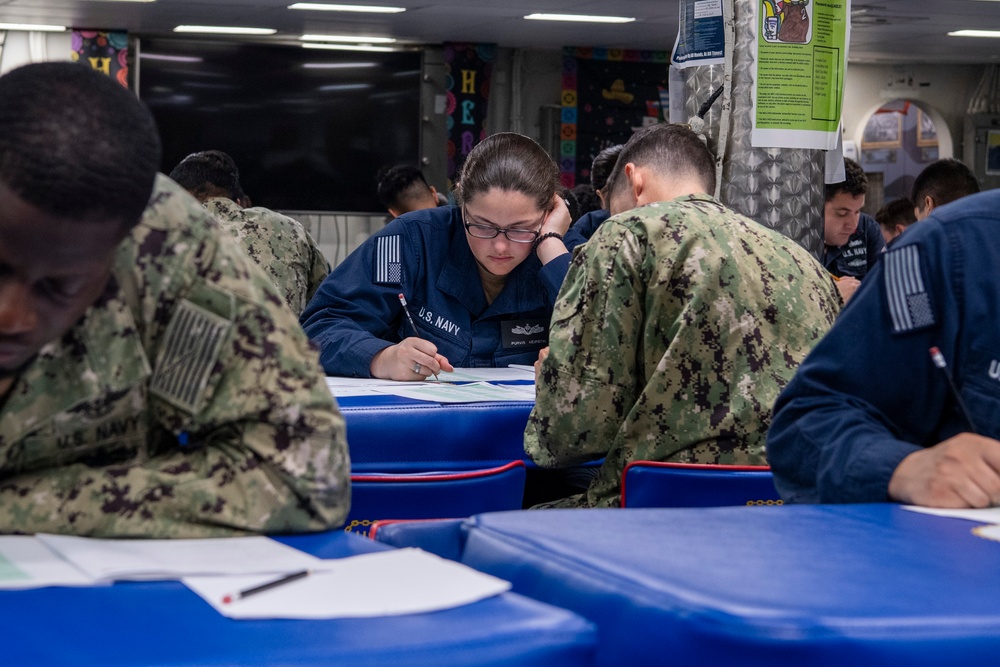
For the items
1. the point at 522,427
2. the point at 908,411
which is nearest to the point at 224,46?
the point at 522,427

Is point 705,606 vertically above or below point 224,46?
below

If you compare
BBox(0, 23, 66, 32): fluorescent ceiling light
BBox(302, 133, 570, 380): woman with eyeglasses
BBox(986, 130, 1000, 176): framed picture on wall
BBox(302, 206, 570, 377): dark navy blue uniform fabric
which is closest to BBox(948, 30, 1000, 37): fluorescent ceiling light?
BBox(986, 130, 1000, 176): framed picture on wall

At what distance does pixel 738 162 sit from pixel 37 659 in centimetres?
249

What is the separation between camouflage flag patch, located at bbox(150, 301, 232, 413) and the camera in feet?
3.96

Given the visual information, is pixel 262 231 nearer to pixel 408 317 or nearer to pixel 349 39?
pixel 408 317

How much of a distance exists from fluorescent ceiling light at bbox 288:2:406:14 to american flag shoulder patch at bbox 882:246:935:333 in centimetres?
749

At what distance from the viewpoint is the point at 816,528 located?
1.21m

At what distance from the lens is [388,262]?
3191 millimetres

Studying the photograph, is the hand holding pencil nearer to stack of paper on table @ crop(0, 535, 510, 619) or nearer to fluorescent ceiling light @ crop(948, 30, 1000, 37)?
stack of paper on table @ crop(0, 535, 510, 619)

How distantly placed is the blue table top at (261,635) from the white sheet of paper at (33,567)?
27 mm

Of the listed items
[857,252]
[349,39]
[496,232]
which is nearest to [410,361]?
[496,232]

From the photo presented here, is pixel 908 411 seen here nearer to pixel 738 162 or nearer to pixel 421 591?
pixel 421 591

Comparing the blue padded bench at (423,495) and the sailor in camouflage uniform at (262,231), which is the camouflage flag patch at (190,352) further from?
the sailor in camouflage uniform at (262,231)

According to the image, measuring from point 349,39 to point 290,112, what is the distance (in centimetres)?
74
